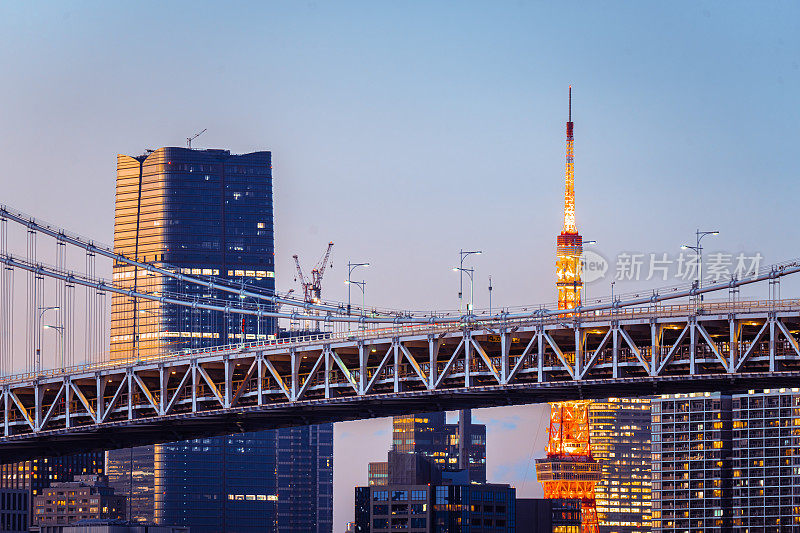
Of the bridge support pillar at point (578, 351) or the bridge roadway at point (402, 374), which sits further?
the bridge support pillar at point (578, 351)

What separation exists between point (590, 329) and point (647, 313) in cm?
481

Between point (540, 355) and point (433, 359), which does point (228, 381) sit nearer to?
point (433, 359)

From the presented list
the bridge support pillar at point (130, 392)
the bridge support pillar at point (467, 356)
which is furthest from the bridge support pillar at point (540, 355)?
the bridge support pillar at point (130, 392)

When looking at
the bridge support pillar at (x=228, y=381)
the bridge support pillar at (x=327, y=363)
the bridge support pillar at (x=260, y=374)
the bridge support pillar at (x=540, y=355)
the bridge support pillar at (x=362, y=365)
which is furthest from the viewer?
the bridge support pillar at (x=228, y=381)

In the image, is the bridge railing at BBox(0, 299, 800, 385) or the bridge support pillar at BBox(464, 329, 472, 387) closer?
the bridge railing at BBox(0, 299, 800, 385)

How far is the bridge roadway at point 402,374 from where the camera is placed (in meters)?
117

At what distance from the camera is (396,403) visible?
5202 inches

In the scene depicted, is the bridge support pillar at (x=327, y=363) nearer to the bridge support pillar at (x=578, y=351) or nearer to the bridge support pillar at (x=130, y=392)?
the bridge support pillar at (x=130, y=392)

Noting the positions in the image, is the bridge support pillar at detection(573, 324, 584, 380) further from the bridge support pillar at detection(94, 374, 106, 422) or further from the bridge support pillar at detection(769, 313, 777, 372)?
the bridge support pillar at detection(94, 374, 106, 422)

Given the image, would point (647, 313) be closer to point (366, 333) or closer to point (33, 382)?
point (366, 333)

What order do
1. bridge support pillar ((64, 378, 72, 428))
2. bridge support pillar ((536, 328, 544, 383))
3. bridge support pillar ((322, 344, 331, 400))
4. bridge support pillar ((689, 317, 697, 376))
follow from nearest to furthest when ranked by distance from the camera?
1. bridge support pillar ((689, 317, 697, 376))
2. bridge support pillar ((536, 328, 544, 383))
3. bridge support pillar ((322, 344, 331, 400))
4. bridge support pillar ((64, 378, 72, 428))

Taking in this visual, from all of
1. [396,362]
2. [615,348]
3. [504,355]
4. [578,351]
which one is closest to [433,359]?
[396,362]

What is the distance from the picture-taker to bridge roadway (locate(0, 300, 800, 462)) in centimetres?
11669

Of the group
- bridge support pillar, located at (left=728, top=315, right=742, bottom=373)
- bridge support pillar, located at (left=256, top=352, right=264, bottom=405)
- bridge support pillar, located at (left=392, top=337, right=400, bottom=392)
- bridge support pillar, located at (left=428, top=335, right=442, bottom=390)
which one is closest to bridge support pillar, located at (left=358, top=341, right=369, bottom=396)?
bridge support pillar, located at (left=392, top=337, right=400, bottom=392)
